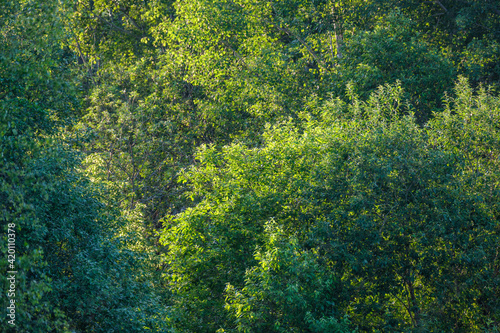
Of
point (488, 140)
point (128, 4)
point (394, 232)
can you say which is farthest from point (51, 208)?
point (128, 4)

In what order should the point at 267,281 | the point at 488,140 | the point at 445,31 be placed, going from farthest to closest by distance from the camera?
the point at 445,31 < the point at 488,140 < the point at 267,281

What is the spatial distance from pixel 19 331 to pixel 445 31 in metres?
26.8

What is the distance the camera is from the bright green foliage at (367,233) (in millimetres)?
14203

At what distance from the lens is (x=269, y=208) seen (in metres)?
15.6

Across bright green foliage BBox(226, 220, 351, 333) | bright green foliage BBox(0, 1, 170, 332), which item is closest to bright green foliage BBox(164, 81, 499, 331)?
bright green foliage BBox(226, 220, 351, 333)

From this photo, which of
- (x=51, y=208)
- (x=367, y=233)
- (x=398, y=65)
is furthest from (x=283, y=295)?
(x=398, y=65)

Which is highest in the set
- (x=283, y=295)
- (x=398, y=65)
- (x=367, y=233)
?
(x=398, y=65)

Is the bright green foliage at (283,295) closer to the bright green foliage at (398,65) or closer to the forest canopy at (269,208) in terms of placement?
the forest canopy at (269,208)

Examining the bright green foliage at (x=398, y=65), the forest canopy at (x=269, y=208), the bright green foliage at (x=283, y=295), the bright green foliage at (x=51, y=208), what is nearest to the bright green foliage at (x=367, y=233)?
the forest canopy at (x=269, y=208)

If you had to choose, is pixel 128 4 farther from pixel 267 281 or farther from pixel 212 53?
pixel 267 281

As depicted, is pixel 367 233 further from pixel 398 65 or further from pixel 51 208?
pixel 398 65

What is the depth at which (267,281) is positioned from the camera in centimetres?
1205

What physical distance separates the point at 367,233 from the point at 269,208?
115 inches

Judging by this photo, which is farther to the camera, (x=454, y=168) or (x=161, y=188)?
(x=161, y=188)
